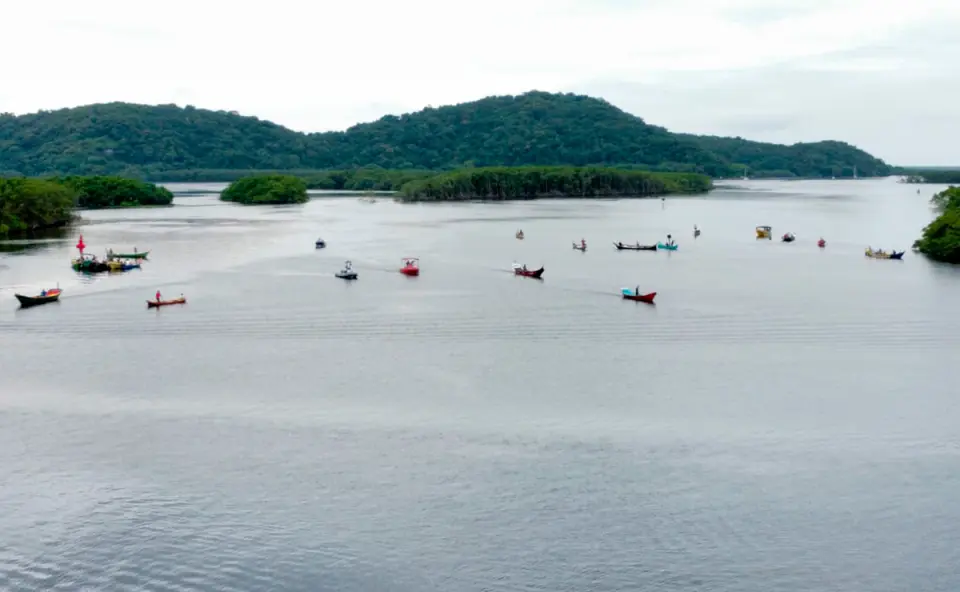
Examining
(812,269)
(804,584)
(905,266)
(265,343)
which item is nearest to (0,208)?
(265,343)

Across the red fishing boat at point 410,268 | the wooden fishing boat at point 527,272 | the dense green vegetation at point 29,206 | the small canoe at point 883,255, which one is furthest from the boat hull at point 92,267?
the small canoe at point 883,255

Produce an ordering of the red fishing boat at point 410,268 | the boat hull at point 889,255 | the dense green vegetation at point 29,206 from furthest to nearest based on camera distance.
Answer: the dense green vegetation at point 29,206
the boat hull at point 889,255
the red fishing boat at point 410,268

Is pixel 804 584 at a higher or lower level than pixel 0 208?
lower

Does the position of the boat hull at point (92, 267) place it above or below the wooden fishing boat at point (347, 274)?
above

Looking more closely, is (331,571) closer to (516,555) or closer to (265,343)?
(516,555)

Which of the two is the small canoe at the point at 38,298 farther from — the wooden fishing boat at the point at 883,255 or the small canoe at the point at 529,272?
the wooden fishing boat at the point at 883,255

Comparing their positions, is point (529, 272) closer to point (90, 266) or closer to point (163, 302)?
point (163, 302)

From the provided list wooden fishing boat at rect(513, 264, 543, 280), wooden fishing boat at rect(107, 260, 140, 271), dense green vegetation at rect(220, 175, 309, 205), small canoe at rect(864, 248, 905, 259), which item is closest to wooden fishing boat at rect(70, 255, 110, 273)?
wooden fishing boat at rect(107, 260, 140, 271)
